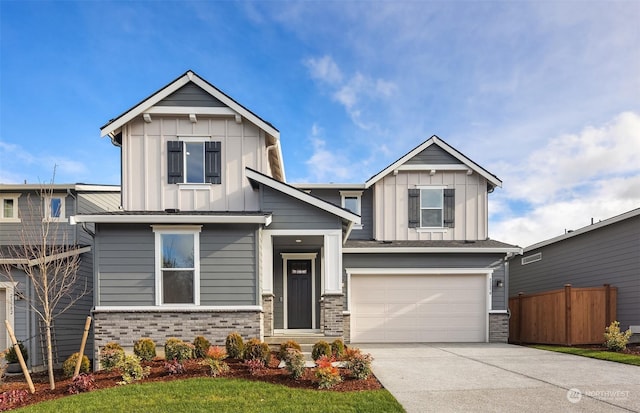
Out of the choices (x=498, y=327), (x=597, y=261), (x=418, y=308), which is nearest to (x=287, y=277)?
(x=418, y=308)

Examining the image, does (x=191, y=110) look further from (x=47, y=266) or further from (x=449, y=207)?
(x=449, y=207)

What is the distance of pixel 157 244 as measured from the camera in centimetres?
938

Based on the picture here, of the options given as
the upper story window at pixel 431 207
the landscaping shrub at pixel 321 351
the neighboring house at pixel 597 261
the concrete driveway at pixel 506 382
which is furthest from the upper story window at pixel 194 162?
the neighboring house at pixel 597 261

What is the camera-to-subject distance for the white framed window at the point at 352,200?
14.8 metres

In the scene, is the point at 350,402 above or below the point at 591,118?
below

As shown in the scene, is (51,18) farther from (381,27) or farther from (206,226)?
(381,27)

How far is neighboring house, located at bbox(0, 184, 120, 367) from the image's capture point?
1023 cm

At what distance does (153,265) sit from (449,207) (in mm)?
10086

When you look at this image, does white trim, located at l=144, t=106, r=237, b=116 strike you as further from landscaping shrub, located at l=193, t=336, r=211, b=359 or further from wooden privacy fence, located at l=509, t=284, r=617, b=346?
wooden privacy fence, located at l=509, t=284, r=617, b=346

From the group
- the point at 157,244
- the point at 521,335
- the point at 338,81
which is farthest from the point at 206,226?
the point at 521,335

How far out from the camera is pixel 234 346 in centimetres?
842

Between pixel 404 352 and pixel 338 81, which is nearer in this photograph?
pixel 404 352

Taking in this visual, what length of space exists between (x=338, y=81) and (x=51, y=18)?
353 inches

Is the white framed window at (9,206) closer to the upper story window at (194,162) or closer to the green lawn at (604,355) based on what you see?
the upper story window at (194,162)
